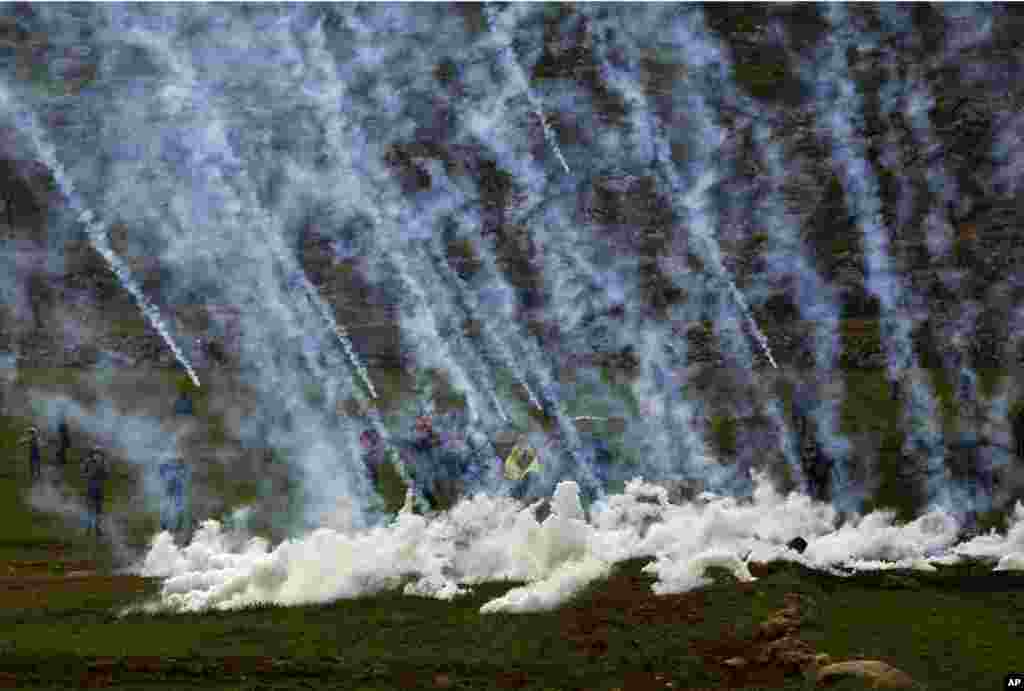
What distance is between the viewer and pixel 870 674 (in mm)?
29812

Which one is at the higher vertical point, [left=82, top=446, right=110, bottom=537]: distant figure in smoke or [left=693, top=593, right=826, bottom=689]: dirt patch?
[left=82, top=446, right=110, bottom=537]: distant figure in smoke

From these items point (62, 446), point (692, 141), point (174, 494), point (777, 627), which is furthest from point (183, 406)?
point (692, 141)

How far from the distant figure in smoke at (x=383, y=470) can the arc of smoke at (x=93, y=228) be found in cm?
2215

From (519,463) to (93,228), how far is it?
225 ft

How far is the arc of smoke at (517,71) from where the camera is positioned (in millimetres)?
112938

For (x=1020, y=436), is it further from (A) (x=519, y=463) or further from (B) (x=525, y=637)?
(B) (x=525, y=637)

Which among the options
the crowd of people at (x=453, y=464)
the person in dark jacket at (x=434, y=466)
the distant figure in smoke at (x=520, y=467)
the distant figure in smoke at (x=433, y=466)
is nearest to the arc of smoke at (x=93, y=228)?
the crowd of people at (x=453, y=464)

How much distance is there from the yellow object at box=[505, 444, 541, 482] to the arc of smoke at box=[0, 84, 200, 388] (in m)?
32.0

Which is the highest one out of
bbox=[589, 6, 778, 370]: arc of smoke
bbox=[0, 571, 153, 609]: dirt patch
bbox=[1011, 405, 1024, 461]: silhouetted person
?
bbox=[589, 6, 778, 370]: arc of smoke

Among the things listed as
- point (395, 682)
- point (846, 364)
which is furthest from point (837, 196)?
point (395, 682)

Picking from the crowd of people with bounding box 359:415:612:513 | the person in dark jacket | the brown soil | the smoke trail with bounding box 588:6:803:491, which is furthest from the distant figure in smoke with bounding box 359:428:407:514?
the smoke trail with bounding box 588:6:803:491

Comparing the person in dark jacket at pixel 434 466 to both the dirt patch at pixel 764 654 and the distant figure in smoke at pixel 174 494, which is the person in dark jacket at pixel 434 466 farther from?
the dirt patch at pixel 764 654

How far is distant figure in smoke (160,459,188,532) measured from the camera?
52781 millimetres

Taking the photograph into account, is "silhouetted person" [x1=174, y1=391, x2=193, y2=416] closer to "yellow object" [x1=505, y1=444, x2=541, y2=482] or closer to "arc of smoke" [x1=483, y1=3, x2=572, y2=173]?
"yellow object" [x1=505, y1=444, x2=541, y2=482]
